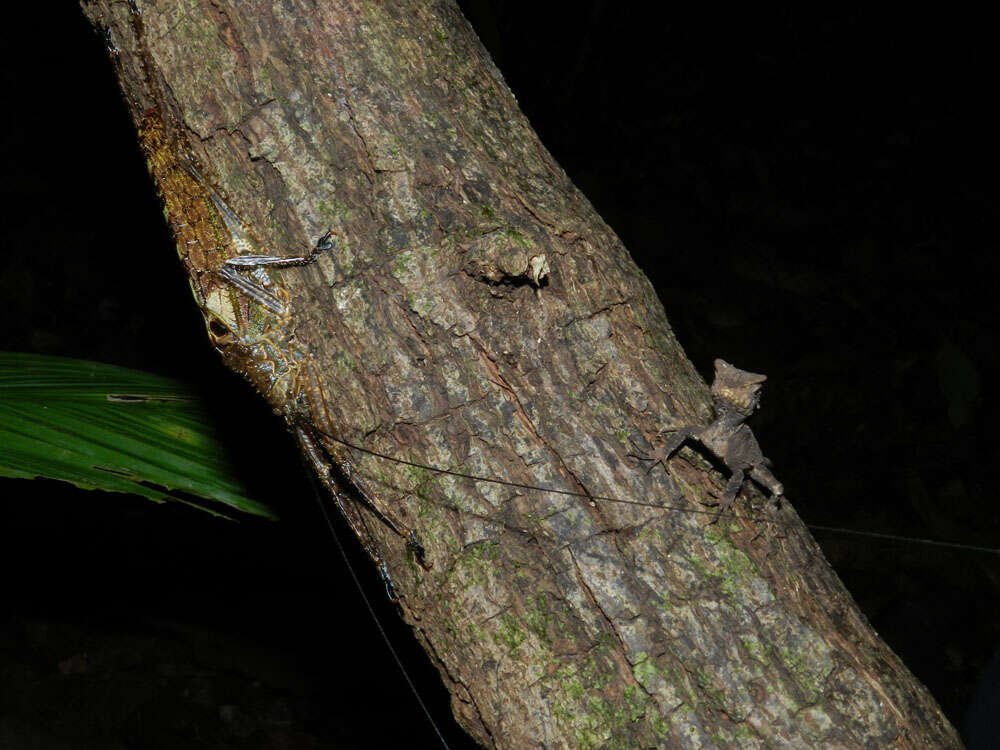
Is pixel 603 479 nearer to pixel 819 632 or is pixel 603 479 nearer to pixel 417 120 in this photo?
pixel 819 632

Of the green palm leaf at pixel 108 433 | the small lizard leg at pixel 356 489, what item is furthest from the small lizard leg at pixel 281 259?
the green palm leaf at pixel 108 433

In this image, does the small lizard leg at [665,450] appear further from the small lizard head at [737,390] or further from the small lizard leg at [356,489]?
the small lizard leg at [356,489]

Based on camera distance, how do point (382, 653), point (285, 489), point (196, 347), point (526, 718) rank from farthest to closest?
point (196, 347) < point (382, 653) < point (285, 489) < point (526, 718)

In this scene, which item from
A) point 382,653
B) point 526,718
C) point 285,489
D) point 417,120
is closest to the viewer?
point 526,718

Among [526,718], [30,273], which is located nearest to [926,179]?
[526,718]

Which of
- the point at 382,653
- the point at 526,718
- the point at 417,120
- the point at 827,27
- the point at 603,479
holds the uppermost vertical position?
the point at 827,27

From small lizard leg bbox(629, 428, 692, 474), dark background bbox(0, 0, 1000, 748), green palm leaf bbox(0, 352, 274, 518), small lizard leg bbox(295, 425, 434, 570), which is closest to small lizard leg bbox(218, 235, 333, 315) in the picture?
small lizard leg bbox(295, 425, 434, 570)

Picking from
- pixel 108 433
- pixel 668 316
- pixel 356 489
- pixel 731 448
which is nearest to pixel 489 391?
pixel 356 489
